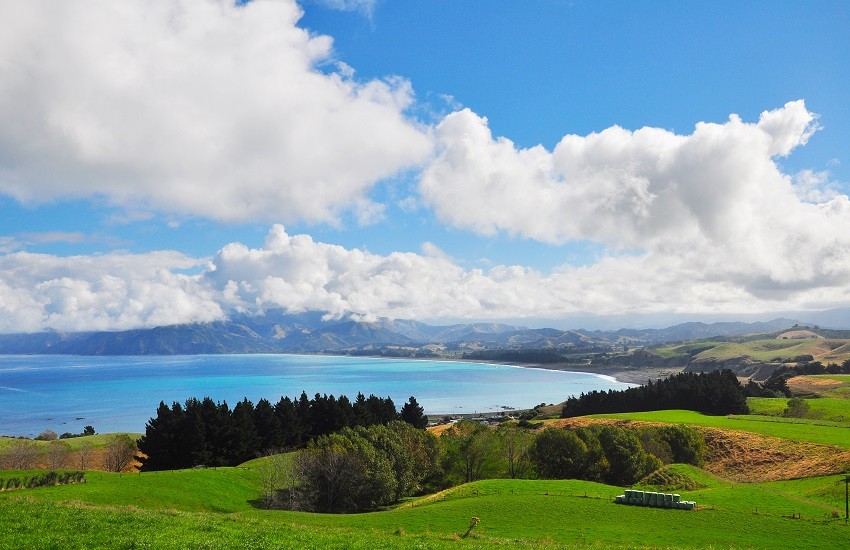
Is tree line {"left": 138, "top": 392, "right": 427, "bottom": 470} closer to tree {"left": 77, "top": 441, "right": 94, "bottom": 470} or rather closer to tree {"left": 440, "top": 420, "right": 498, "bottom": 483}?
tree {"left": 77, "top": 441, "right": 94, "bottom": 470}

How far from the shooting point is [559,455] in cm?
6588

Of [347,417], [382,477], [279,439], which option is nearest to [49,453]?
[279,439]

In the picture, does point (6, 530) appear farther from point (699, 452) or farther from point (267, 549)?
point (699, 452)

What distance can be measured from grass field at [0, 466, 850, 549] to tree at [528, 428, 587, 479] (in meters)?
12.7

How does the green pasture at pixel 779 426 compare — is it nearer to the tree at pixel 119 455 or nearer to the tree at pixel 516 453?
the tree at pixel 516 453

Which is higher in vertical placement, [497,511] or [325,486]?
[497,511]

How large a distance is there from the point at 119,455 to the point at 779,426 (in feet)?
335

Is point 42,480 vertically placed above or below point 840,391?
above

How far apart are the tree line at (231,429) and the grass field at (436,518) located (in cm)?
2086

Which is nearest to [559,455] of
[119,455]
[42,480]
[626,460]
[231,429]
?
[626,460]

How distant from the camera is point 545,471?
219 ft

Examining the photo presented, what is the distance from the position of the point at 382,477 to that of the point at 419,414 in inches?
2118

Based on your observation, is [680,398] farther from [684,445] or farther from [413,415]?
[413,415]

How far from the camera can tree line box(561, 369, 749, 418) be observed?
122 m
